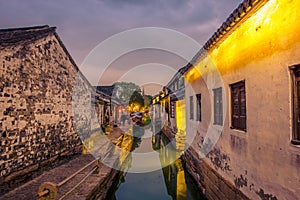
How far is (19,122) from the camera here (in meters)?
7.46

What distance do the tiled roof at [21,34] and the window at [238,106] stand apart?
6.15m

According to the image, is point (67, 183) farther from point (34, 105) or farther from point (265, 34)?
point (265, 34)

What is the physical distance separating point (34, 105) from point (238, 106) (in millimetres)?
6523

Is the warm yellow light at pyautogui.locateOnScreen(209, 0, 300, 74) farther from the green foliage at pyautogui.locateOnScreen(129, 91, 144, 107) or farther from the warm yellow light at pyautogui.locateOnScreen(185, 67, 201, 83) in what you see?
the green foliage at pyautogui.locateOnScreen(129, 91, 144, 107)

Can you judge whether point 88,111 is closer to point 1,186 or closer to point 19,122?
point 19,122

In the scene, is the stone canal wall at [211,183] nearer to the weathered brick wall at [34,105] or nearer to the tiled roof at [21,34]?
the weathered brick wall at [34,105]

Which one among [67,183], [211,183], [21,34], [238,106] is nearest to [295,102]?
[238,106]

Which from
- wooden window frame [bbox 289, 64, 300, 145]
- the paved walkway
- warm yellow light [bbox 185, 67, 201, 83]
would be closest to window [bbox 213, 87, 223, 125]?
warm yellow light [bbox 185, 67, 201, 83]

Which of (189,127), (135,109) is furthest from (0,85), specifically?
(135,109)

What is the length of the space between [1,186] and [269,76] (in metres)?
6.77

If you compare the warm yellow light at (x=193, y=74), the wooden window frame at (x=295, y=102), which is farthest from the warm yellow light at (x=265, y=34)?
the warm yellow light at (x=193, y=74)

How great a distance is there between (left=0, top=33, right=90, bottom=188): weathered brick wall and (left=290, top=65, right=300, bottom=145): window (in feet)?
21.6

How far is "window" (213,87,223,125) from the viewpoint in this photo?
768 centimetres

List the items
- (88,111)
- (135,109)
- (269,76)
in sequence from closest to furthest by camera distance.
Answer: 1. (269,76)
2. (88,111)
3. (135,109)
